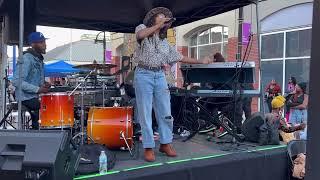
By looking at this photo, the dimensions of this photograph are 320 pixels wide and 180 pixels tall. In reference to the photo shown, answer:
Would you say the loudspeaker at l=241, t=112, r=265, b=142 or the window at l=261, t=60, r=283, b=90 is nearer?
the loudspeaker at l=241, t=112, r=265, b=142

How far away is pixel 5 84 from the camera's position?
6953 millimetres

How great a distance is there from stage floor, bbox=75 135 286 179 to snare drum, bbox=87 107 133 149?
159 millimetres

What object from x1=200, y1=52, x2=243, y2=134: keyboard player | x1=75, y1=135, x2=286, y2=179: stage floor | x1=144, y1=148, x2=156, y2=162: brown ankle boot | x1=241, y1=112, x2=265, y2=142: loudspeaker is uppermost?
x1=200, y1=52, x2=243, y2=134: keyboard player

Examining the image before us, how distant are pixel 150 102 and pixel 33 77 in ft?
6.15

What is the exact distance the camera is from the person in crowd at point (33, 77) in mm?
5047

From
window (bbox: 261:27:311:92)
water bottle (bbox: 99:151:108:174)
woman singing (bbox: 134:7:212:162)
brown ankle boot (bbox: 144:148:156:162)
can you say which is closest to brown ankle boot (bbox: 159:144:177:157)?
woman singing (bbox: 134:7:212:162)

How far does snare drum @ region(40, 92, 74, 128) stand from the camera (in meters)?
4.75

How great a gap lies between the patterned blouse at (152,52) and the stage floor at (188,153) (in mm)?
1019

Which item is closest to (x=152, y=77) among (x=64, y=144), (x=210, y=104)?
(x=64, y=144)

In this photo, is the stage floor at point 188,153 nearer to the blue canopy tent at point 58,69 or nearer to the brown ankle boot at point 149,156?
the brown ankle boot at point 149,156

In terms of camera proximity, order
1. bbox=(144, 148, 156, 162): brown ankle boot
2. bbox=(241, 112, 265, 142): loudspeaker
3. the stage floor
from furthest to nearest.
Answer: bbox=(241, 112, 265, 142): loudspeaker
bbox=(144, 148, 156, 162): brown ankle boot
the stage floor

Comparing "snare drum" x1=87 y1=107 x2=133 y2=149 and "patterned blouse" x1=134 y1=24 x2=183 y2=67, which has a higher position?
"patterned blouse" x1=134 y1=24 x2=183 y2=67

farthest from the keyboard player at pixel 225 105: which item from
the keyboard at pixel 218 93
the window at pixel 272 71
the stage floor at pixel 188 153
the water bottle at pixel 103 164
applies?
the window at pixel 272 71

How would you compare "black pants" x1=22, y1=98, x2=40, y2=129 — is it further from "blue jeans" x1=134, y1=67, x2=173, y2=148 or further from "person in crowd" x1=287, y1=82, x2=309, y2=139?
"person in crowd" x1=287, y1=82, x2=309, y2=139
